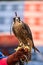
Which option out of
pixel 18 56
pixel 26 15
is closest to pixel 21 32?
pixel 18 56

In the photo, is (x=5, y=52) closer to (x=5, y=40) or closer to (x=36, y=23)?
(x=5, y=40)

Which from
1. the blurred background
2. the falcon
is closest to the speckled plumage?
the falcon

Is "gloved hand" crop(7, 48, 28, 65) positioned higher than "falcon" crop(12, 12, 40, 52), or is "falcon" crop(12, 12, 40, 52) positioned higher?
"falcon" crop(12, 12, 40, 52)

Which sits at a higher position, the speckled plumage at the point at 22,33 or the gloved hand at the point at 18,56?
the speckled plumage at the point at 22,33

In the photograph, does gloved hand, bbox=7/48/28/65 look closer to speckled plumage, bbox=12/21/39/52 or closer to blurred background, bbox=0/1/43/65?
speckled plumage, bbox=12/21/39/52

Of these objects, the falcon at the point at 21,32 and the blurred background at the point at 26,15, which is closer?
the falcon at the point at 21,32

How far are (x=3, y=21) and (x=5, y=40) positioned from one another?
2.04 metres

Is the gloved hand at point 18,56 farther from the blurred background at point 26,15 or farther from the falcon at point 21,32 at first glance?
the blurred background at point 26,15

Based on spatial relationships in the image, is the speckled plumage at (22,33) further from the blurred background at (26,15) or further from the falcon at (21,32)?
the blurred background at (26,15)

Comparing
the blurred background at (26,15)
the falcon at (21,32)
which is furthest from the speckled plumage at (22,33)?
the blurred background at (26,15)

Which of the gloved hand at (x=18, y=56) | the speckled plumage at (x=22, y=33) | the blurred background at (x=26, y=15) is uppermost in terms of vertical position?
the speckled plumage at (x=22, y=33)

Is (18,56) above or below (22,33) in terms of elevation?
below

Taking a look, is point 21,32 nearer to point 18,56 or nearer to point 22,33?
point 22,33

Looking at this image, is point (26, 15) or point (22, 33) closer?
point (22, 33)
